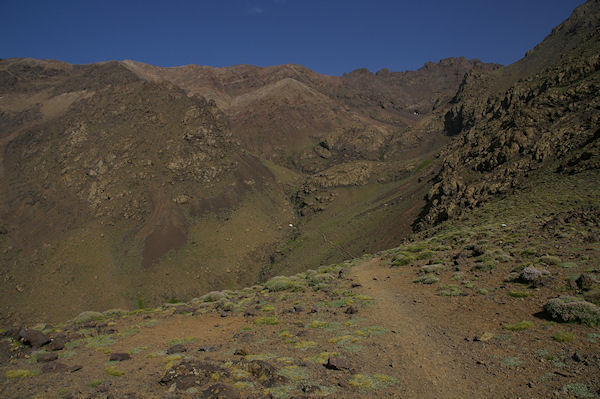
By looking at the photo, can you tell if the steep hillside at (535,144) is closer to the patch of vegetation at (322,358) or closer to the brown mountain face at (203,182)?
the brown mountain face at (203,182)

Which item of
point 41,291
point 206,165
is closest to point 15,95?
point 206,165

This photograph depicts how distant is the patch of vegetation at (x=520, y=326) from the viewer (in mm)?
12211

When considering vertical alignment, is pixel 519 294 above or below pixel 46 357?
below

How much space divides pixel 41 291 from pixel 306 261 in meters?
58.3

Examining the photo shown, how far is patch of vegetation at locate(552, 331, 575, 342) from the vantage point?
10.7 m

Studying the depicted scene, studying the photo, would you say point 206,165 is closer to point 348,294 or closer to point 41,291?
point 41,291

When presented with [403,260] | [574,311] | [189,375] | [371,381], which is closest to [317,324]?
[371,381]

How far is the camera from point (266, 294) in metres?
24.8

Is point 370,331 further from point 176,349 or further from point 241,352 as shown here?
point 176,349

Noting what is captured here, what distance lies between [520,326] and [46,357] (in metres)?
18.7

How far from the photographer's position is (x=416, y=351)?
1241cm

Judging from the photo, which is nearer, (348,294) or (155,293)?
(348,294)

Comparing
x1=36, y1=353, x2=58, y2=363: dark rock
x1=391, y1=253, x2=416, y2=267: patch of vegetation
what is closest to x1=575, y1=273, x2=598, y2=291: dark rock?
x1=391, y1=253, x2=416, y2=267: patch of vegetation

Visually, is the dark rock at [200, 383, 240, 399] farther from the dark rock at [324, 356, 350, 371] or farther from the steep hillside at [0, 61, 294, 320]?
the steep hillside at [0, 61, 294, 320]
